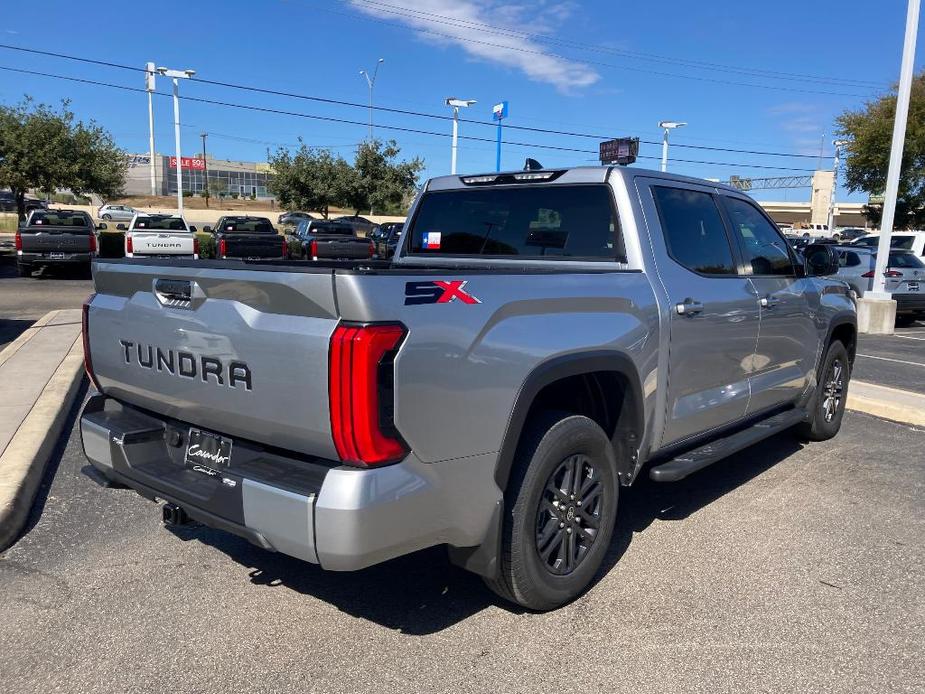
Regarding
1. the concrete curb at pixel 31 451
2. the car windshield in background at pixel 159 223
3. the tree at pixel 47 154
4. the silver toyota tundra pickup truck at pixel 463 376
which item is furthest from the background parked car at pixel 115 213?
the silver toyota tundra pickup truck at pixel 463 376

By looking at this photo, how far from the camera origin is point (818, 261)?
5.58 meters

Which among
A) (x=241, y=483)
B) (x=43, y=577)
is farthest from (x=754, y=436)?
(x=43, y=577)

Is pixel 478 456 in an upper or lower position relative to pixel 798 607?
upper

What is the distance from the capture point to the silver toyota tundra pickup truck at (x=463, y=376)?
261cm

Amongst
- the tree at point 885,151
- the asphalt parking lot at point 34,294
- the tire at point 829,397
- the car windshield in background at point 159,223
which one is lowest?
the asphalt parking lot at point 34,294

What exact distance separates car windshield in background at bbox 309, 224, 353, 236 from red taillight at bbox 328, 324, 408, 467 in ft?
75.6

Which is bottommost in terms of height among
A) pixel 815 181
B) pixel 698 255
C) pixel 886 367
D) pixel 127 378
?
pixel 886 367

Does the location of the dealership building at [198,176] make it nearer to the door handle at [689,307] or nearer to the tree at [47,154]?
the tree at [47,154]

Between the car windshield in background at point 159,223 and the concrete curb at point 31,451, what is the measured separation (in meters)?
14.6

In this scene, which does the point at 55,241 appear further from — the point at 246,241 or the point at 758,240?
the point at 758,240

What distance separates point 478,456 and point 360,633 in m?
0.99

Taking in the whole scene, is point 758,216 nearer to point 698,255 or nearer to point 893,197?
point 698,255

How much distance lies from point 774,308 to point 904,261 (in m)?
13.4

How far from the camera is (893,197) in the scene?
46.5ft
